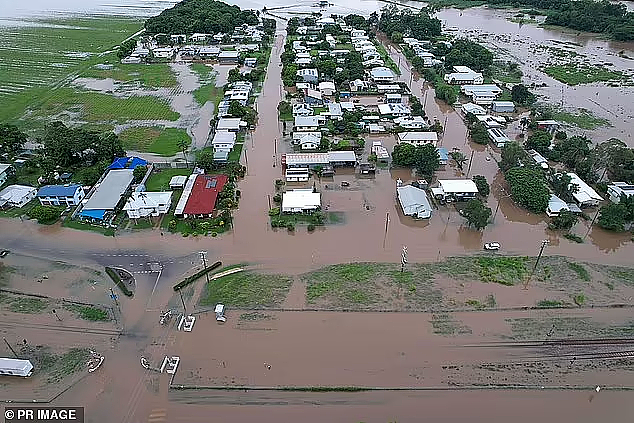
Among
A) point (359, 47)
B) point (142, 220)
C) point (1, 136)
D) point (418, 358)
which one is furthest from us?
point (359, 47)

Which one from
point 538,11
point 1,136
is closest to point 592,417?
point 1,136

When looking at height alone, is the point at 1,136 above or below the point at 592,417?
above

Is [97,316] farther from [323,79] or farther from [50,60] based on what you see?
[50,60]

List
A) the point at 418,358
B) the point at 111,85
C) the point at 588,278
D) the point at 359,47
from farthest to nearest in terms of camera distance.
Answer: the point at 359,47
the point at 111,85
the point at 588,278
the point at 418,358

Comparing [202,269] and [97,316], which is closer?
[97,316]

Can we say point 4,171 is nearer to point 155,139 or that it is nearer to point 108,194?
point 108,194

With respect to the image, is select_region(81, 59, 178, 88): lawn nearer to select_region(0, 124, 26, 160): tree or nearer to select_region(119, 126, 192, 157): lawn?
select_region(119, 126, 192, 157): lawn

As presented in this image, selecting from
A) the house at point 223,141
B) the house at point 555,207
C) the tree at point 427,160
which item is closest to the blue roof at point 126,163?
the house at point 223,141
